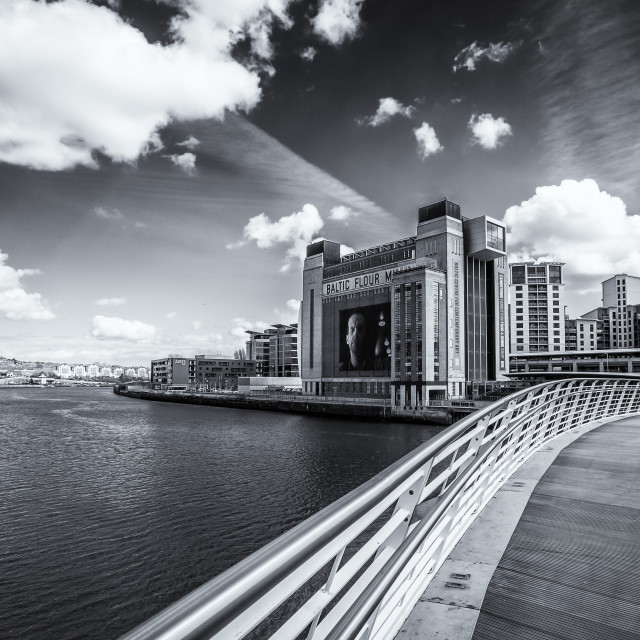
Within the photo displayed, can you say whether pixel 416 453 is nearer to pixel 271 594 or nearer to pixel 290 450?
pixel 271 594

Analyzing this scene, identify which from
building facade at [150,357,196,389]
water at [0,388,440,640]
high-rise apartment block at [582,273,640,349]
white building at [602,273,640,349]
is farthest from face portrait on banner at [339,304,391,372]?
white building at [602,273,640,349]

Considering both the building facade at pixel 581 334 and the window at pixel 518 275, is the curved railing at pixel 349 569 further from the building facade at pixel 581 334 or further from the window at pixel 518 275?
the building facade at pixel 581 334

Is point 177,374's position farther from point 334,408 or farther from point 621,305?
point 621,305

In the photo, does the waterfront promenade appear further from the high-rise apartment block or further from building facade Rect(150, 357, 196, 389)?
building facade Rect(150, 357, 196, 389)

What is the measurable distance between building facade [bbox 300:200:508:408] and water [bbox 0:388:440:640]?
109 feet

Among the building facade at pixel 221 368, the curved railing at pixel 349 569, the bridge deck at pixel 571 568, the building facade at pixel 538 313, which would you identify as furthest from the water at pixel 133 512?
the building facade at pixel 221 368

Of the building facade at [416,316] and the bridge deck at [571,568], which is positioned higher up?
the building facade at [416,316]

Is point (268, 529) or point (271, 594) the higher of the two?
point (271, 594)

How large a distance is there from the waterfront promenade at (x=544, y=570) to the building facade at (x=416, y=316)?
60637 millimetres

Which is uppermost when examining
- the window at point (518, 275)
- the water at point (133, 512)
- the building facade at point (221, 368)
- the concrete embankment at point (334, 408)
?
the window at point (518, 275)

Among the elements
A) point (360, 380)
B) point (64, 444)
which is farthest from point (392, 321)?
point (64, 444)

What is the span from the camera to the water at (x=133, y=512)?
1170 cm

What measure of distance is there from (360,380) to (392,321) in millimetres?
12553

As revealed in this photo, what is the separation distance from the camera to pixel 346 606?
2.05 m
